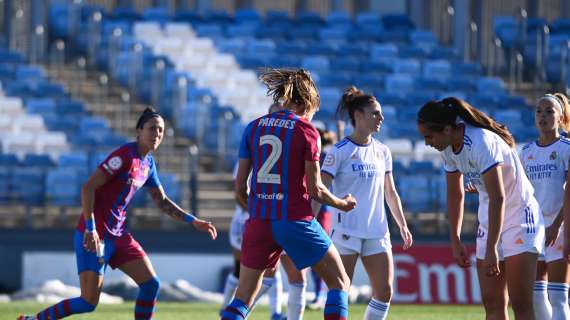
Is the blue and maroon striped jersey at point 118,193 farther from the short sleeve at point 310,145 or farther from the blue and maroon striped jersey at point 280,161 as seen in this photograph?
the short sleeve at point 310,145

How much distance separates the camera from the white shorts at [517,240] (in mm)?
8484

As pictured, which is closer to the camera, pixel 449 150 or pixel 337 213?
pixel 449 150

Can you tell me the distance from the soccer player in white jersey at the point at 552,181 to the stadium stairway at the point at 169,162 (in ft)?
30.6

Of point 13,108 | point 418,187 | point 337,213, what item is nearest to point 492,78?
point 418,187

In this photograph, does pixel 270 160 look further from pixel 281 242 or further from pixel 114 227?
pixel 114 227

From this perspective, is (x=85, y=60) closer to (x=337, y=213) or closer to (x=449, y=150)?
(x=337, y=213)

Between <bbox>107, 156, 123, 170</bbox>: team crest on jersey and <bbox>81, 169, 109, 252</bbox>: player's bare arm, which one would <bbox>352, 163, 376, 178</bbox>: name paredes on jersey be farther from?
<bbox>81, 169, 109, 252</bbox>: player's bare arm

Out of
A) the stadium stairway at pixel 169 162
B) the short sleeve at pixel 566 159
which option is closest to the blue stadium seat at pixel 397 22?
the stadium stairway at pixel 169 162

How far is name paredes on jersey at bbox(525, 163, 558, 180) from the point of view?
9758 mm

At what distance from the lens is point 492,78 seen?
2562cm

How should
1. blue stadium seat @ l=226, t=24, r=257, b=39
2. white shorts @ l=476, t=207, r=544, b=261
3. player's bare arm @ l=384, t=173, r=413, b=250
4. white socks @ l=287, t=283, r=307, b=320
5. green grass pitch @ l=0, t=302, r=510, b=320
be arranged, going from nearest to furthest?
1. white shorts @ l=476, t=207, r=544, b=261
2. player's bare arm @ l=384, t=173, r=413, b=250
3. white socks @ l=287, t=283, r=307, b=320
4. green grass pitch @ l=0, t=302, r=510, b=320
5. blue stadium seat @ l=226, t=24, r=257, b=39

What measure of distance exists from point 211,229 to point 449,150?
7.44 ft

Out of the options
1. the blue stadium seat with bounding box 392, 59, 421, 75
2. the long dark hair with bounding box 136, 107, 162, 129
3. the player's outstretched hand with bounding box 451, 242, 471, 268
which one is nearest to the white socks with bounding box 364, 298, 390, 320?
the player's outstretched hand with bounding box 451, 242, 471, 268

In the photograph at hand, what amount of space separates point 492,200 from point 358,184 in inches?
78.3
